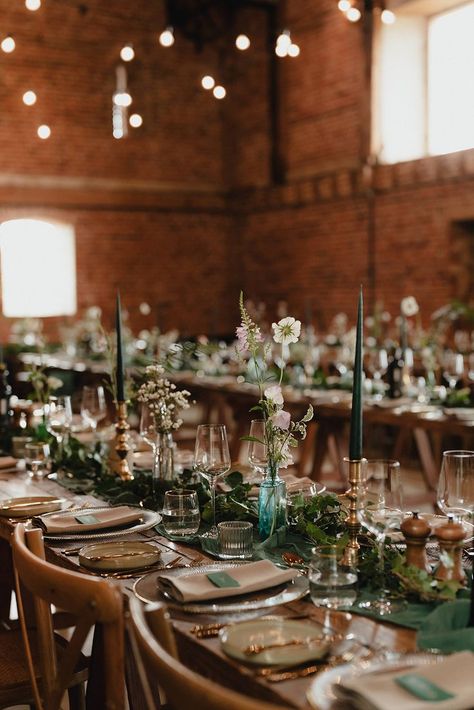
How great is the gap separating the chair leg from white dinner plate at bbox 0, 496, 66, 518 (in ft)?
1.76

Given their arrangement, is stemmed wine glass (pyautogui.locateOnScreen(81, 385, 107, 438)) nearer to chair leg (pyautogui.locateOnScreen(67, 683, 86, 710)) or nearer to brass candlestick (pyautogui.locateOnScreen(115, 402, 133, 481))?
brass candlestick (pyautogui.locateOnScreen(115, 402, 133, 481))

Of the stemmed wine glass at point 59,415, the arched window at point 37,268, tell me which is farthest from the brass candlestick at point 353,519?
the arched window at point 37,268

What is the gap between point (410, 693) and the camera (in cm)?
144

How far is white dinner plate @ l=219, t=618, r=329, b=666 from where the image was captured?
1.65 meters

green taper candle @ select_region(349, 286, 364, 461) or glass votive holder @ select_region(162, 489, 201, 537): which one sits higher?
green taper candle @ select_region(349, 286, 364, 461)

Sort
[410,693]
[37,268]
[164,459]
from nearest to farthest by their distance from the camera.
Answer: [410,693], [164,459], [37,268]

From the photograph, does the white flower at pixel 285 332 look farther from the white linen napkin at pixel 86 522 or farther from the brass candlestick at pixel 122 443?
the brass candlestick at pixel 122 443

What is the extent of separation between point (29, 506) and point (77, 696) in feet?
1.97

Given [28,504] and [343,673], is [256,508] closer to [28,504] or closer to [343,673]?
[28,504]

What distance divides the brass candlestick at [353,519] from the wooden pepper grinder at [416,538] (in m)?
0.14

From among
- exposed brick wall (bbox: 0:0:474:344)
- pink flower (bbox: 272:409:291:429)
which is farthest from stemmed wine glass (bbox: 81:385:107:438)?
exposed brick wall (bbox: 0:0:474:344)

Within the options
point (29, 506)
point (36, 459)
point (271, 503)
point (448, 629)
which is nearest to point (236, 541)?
point (271, 503)

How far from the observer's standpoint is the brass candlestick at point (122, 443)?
10.5ft

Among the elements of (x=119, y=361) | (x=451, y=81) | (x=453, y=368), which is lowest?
(x=453, y=368)
